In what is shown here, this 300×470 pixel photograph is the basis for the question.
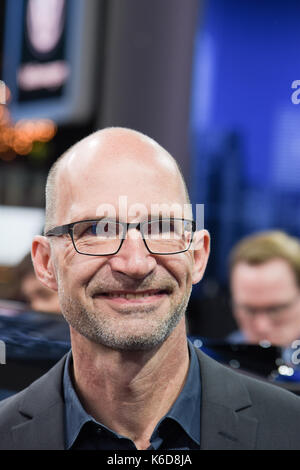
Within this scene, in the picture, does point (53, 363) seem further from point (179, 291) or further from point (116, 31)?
point (116, 31)

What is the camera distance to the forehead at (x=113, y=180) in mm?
634

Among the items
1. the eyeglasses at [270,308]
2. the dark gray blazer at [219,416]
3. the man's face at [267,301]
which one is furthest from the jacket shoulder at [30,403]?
the eyeglasses at [270,308]

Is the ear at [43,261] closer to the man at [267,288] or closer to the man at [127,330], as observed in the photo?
the man at [127,330]

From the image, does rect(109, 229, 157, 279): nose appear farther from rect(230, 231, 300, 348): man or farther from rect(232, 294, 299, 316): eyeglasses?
rect(232, 294, 299, 316): eyeglasses

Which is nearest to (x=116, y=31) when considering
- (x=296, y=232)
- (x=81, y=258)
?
(x=81, y=258)

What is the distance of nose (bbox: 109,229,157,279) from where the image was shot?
62cm

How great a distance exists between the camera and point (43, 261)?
0.69 m

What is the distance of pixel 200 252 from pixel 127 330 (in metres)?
0.13

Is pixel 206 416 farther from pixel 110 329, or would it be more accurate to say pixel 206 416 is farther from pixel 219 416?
pixel 110 329

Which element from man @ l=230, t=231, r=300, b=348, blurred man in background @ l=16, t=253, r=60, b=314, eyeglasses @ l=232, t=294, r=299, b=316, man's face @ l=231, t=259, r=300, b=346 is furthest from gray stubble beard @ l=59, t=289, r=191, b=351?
eyeglasses @ l=232, t=294, r=299, b=316

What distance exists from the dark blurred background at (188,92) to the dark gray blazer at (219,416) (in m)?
0.17

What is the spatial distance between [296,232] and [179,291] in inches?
107

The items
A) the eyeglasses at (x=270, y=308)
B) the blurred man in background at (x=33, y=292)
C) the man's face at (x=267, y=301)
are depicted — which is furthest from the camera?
the eyeglasses at (x=270, y=308)

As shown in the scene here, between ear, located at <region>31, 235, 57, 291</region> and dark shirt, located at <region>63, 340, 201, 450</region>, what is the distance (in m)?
0.13
